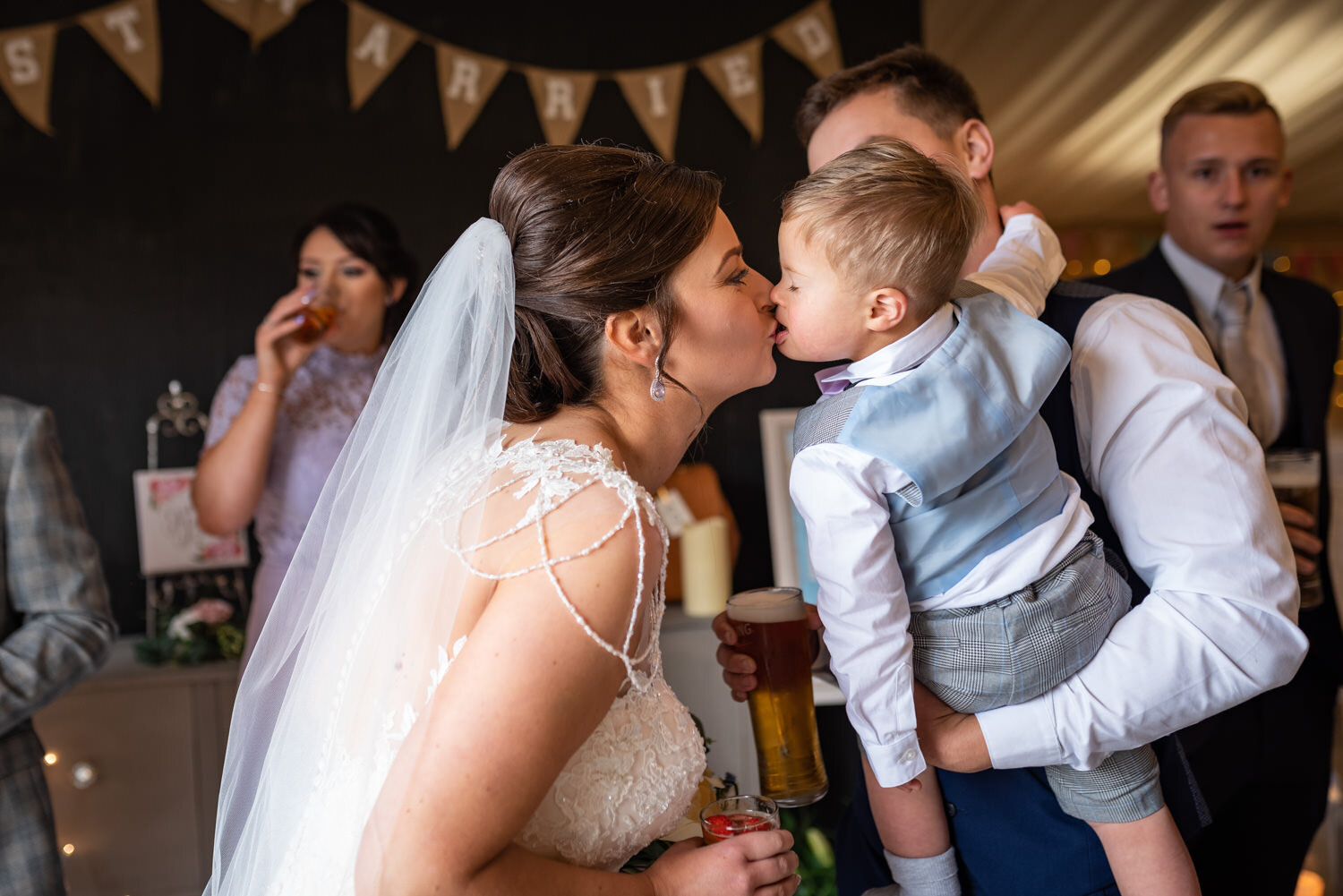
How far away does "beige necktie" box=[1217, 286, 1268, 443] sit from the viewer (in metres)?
2.44

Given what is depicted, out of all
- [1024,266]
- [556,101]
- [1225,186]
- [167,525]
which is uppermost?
[556,101]

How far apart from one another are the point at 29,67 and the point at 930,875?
3.48m

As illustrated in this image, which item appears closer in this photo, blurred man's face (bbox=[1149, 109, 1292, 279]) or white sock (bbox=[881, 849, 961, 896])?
white sock (bbox=[881, 849, 961, 896])

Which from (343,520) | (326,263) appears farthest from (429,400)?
(326,263)

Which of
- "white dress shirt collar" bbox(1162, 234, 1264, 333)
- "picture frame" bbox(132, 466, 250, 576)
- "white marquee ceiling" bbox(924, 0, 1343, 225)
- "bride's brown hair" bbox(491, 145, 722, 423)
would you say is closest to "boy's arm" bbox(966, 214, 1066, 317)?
"bride's brown hair" bbox(491, 145, 722, 423)

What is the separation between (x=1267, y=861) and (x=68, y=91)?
4.04 meters

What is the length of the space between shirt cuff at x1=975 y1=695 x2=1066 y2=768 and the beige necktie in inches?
58.8

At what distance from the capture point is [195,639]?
299cm

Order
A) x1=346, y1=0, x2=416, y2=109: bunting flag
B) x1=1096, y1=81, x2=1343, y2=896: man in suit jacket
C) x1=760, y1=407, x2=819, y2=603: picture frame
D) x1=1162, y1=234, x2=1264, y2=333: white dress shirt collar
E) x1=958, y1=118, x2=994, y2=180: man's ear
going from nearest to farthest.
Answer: x1=958, y1=118, x2=994, y2=180: man's ear, x1=1096, y1=81, x2=1343, y2=896: man in suit jacket, x1=1162, y1=234, x2=1264, y2=333: white dress shirt collar, x1=346, y1=0, x2=416, y2=109: bunting flag, x1=760, y1=407, x2=819, y2=603: picture frame

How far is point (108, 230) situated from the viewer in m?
3.27

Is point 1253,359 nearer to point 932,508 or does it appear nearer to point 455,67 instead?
point 932,508

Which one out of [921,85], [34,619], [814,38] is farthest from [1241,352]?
[34,619]

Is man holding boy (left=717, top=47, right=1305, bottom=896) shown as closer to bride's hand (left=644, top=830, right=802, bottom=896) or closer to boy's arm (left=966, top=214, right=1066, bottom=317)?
boy's arm (left=966, top=214, right=1066, bottom=317)

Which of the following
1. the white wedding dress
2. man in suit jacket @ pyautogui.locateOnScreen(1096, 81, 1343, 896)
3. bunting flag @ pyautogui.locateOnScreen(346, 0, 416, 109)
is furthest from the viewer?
bunting flag @ pyautogui.locateOnScreen(346, 0, 416, 109)
